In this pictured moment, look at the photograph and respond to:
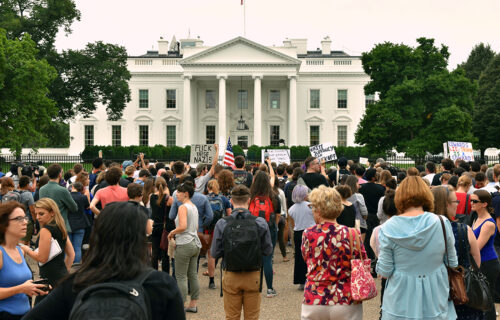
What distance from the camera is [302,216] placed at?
7566 mm

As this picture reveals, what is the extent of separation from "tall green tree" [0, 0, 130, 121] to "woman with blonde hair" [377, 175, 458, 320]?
130ft

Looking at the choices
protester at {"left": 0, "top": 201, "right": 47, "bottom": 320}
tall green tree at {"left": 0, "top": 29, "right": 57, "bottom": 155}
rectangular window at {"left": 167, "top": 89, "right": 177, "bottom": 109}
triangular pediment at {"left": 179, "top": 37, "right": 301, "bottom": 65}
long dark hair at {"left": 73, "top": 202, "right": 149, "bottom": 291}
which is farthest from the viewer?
rectangular window at {"left": 167, "top": 89, "right": 177, "bottom": 109}

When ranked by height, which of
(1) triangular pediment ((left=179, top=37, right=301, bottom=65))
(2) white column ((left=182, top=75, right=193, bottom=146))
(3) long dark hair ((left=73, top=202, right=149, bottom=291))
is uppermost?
(1) triangular pediment ((left=179, top=37, right=301, bottom=65))

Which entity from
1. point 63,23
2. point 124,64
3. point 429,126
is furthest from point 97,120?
point 429,126

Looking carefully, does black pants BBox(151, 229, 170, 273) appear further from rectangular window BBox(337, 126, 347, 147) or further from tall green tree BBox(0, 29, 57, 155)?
rectangular window BBox(337, 126, 347, 147)

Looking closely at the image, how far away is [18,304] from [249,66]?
4572 cm

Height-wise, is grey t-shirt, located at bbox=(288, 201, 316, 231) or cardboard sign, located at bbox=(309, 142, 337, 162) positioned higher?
cardboard sign, located at bbox=(309, 142, 337, 162)

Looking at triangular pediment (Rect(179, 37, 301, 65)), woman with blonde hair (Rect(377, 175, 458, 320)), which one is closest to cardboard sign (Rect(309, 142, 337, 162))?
woman with blonde hair (Rect(377, 175, 458, 320))

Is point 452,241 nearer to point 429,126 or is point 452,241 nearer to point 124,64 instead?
point 429,126

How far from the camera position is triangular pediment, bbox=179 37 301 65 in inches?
1874

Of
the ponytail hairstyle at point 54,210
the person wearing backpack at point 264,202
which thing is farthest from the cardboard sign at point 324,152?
the ponytail hairstyle at point 54,210

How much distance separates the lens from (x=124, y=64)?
1823 inches

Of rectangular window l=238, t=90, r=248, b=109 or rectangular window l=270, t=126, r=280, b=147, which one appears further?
rectangular window l=270, t=126, r=280, b=147

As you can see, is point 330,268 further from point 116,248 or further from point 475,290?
point 116,248
